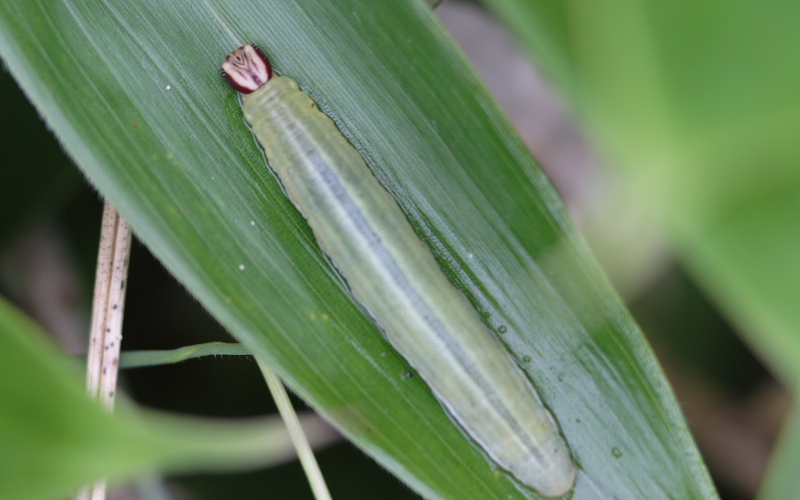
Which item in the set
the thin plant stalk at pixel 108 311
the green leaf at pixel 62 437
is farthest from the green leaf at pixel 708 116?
the thin plant stalk at pixel 108 311

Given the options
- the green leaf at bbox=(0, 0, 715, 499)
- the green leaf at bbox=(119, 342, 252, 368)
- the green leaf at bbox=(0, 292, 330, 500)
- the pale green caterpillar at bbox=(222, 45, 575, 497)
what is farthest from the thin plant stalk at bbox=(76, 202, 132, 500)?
the green leaf at bbox=(0, 292, 330, 500)

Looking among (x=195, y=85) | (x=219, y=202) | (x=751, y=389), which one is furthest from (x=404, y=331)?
(x=751, y=389)

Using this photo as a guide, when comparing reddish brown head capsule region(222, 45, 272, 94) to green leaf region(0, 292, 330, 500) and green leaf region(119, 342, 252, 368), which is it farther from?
green leaf region(0, 292, 330, 500)

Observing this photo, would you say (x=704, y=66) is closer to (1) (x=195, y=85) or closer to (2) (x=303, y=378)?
(2) (x=303, y=378)

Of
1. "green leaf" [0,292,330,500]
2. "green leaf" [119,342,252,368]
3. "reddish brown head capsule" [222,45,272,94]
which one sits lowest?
"green leaf" [0,292,330,500]

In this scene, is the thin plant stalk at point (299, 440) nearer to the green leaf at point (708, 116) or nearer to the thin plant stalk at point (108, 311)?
the thin plant stalk at point (108, 311)

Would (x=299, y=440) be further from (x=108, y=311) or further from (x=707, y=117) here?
(x=707, y=117)
